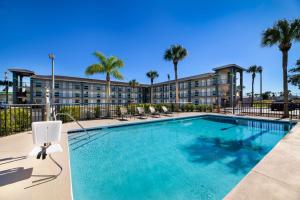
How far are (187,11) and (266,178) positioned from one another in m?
9.98

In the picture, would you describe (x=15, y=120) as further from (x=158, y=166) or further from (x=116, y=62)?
(x=116, y=62)

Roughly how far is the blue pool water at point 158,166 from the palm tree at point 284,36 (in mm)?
8832

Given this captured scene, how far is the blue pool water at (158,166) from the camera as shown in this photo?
2.80 metres

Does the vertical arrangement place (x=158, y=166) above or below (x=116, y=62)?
below

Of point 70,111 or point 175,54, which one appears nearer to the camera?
point 70,111

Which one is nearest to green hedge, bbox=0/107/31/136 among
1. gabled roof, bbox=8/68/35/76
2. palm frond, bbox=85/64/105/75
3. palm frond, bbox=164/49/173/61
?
palm frond, bbox=85/64/105/75

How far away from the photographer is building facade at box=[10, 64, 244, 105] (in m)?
31.4

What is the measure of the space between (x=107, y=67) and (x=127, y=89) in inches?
1276

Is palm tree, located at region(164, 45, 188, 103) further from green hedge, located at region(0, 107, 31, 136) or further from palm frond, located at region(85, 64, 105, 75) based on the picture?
green hedge, located at region(0, 107, 31, 136)

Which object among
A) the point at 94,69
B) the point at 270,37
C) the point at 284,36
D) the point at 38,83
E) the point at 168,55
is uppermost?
the point at 168,55

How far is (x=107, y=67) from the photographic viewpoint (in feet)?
43.7

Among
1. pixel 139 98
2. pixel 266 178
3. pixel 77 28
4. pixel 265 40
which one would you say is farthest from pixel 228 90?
pixel 266 178

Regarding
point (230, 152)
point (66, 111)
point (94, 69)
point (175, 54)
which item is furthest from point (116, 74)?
point (230, 152)

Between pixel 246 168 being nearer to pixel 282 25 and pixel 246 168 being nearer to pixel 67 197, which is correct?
pixel 67 197
